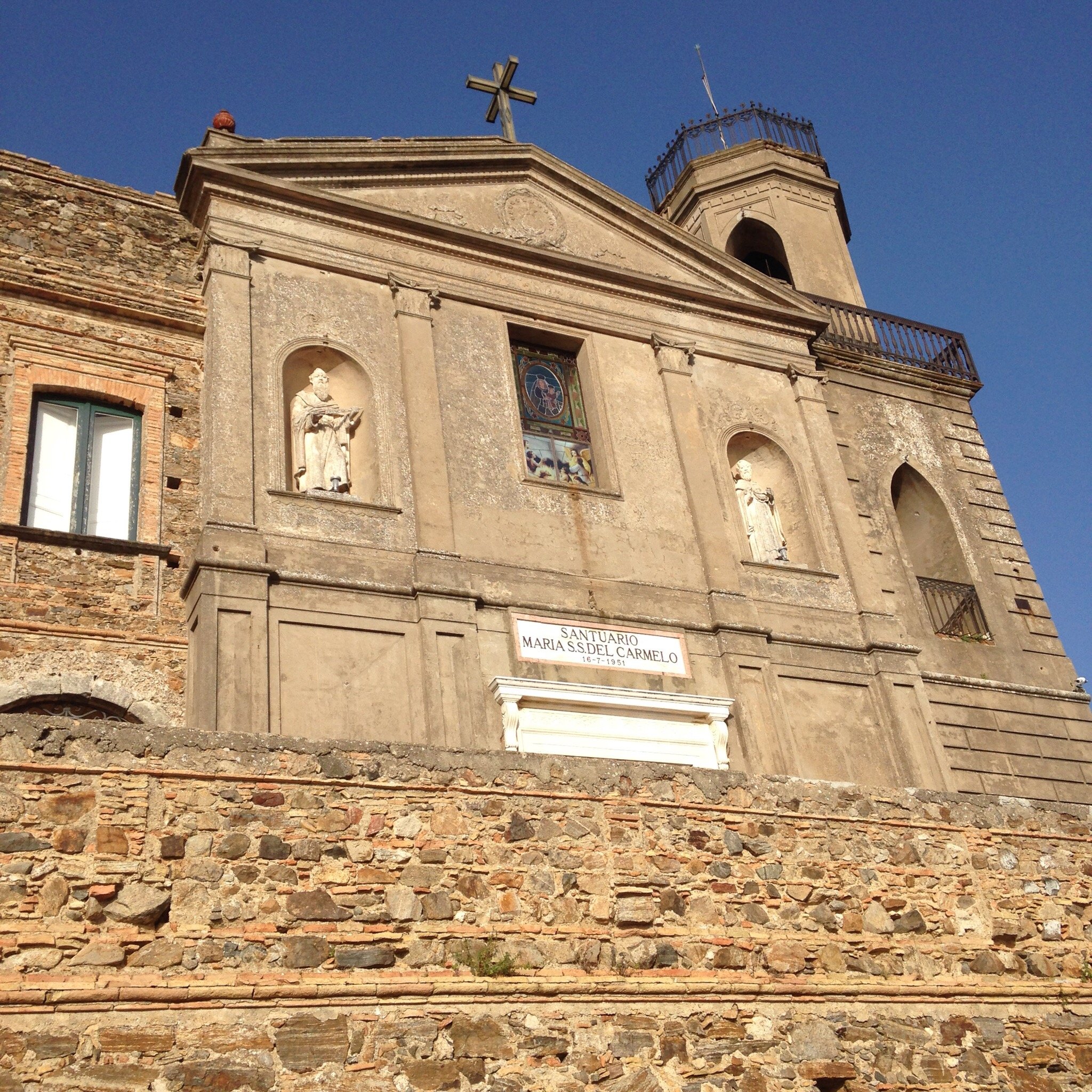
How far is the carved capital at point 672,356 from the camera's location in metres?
18.6

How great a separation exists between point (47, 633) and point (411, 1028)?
705cm

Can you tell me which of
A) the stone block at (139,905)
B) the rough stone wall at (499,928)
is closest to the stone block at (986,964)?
the rough stone wall at (499,928)

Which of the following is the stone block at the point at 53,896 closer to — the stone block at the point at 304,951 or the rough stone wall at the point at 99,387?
the stone block at the point at 304,951

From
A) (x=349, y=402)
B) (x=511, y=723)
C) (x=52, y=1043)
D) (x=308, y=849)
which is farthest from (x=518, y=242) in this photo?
(x=52, y=1043)

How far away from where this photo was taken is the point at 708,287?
19.8 m

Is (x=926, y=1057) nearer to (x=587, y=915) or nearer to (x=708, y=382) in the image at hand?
(x=587, y=915)

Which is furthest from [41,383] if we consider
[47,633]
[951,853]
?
[951,853]

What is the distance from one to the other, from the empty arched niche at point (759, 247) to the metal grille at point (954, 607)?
6659 millimetres

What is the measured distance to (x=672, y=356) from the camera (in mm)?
18703

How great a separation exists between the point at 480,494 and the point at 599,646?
7.43 ft

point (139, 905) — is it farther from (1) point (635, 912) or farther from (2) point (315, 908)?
(1) point (635, 912)

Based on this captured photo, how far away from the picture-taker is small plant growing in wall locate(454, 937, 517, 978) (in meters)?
8.29

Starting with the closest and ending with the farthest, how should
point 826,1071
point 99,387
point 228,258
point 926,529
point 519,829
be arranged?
1. point 826,1071
2. point 519,829
3. point 99,387
4. point 228,258
5. point 926,529

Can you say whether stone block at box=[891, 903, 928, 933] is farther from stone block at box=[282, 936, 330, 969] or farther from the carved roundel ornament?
the carved roundel ornament
